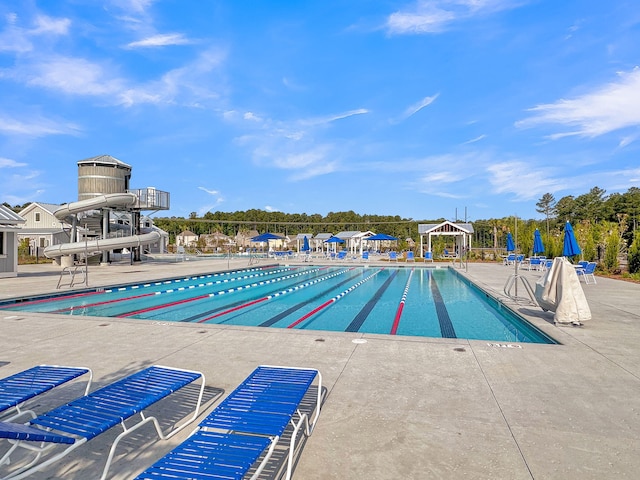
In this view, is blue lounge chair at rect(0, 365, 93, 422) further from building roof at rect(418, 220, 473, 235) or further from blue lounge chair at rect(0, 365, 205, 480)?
building roof at rect(418, 220, 473, 235)

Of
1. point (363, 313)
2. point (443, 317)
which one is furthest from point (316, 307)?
point (443, 317)

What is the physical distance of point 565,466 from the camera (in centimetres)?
228

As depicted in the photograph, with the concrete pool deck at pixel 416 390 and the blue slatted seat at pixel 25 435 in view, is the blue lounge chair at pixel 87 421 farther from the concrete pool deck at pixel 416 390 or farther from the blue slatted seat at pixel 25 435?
the concrete pool deck at pixel 416 390

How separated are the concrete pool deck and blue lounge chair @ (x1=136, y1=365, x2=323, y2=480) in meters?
0.28

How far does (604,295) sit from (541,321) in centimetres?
494

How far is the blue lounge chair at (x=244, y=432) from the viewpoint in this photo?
5.92 ft

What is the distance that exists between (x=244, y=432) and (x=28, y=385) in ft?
5.97

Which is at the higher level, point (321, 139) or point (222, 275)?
point (321, 139)

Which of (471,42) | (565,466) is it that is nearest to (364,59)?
(471,42)

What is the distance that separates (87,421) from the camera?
2287 mm

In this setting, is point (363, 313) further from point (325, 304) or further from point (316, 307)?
point (325, 304)

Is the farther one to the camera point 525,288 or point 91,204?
point 91,204

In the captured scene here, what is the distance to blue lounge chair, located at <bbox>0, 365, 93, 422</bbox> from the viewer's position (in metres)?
2.60

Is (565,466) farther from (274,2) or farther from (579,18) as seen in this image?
(274,2)
